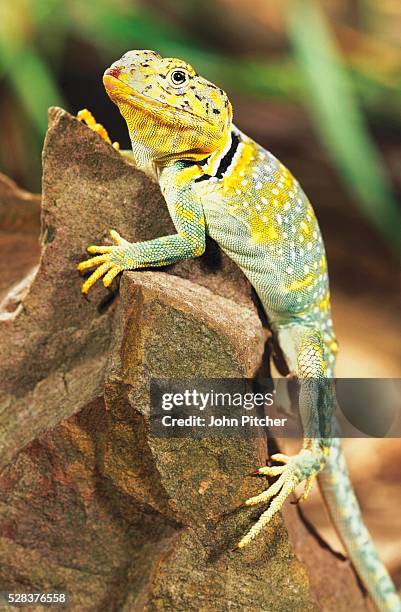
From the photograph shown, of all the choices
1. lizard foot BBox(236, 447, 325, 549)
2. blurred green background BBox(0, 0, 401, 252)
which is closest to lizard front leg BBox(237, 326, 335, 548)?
lizard foot BBox(236, 447, 325, 549)

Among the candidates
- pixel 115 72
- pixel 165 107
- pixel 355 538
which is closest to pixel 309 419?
pixel 355 538

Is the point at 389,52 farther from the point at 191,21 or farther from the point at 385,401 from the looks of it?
the point at 385,401

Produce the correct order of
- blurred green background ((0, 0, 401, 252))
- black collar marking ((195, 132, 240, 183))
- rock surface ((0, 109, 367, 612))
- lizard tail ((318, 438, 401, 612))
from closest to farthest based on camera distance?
rock surface ((0, 109, 367, 612))
black collar marking ((195, 132, 240, 183))
lizard tail ((318, 438, 401, 612))
blurred green background ((0, 0, 401, 252))

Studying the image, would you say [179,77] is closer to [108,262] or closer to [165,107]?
[165,107]

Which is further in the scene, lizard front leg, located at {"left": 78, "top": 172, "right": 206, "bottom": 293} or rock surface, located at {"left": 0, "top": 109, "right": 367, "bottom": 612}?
lizard front leg, located at {"left": 78, "top": 172, "right": 206, "bottom": 293}

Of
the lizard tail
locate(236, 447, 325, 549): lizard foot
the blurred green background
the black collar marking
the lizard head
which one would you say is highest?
the blurred green background

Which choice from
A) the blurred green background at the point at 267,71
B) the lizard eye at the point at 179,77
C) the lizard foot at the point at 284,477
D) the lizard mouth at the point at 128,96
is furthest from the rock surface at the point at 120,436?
the blurred green background at the point at 267,71

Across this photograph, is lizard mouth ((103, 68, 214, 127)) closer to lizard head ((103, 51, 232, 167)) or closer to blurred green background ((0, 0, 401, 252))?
lizard head ((103, 51, 232, 167))

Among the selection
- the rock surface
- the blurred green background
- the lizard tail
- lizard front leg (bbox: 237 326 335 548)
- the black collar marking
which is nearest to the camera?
the rock surface

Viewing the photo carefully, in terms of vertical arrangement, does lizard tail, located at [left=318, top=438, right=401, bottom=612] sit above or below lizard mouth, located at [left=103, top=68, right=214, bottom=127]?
below
